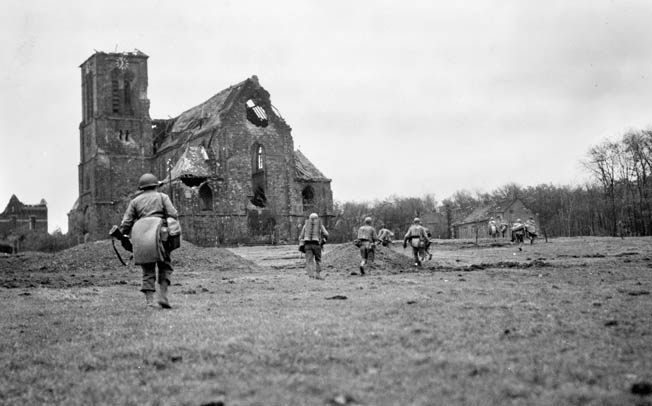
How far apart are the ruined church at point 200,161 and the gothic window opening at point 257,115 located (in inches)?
3.8

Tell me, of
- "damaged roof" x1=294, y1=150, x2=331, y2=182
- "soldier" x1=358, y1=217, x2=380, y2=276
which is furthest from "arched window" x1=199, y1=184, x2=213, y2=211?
"soldier" x1=358, y1=217, x2=380, y2=276

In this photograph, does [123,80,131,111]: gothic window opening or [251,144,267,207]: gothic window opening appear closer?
[251,144,267,207]: gothic window opening

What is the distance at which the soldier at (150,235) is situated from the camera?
1056 cm

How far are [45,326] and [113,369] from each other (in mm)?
3159

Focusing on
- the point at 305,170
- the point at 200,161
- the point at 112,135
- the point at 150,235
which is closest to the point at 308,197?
the point at 305,170

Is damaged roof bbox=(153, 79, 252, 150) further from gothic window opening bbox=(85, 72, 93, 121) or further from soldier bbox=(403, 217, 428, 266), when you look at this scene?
soldier bbox=(403, 217, 428, 266)

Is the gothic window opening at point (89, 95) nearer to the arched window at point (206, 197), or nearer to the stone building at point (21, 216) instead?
the arched window at point (206, 197)

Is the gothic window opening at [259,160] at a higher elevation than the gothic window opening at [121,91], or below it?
below

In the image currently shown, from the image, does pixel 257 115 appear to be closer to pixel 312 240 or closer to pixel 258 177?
pixel 258 177

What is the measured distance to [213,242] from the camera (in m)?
59.8

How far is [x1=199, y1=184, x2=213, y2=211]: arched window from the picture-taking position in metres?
62.1

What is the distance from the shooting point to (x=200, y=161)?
206ft

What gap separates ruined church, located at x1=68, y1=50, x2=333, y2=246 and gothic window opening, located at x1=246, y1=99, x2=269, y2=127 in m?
0.10

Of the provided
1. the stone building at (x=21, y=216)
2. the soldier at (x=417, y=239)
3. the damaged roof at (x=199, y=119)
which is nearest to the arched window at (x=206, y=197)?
the damaged roof at (x=199, y=119)
